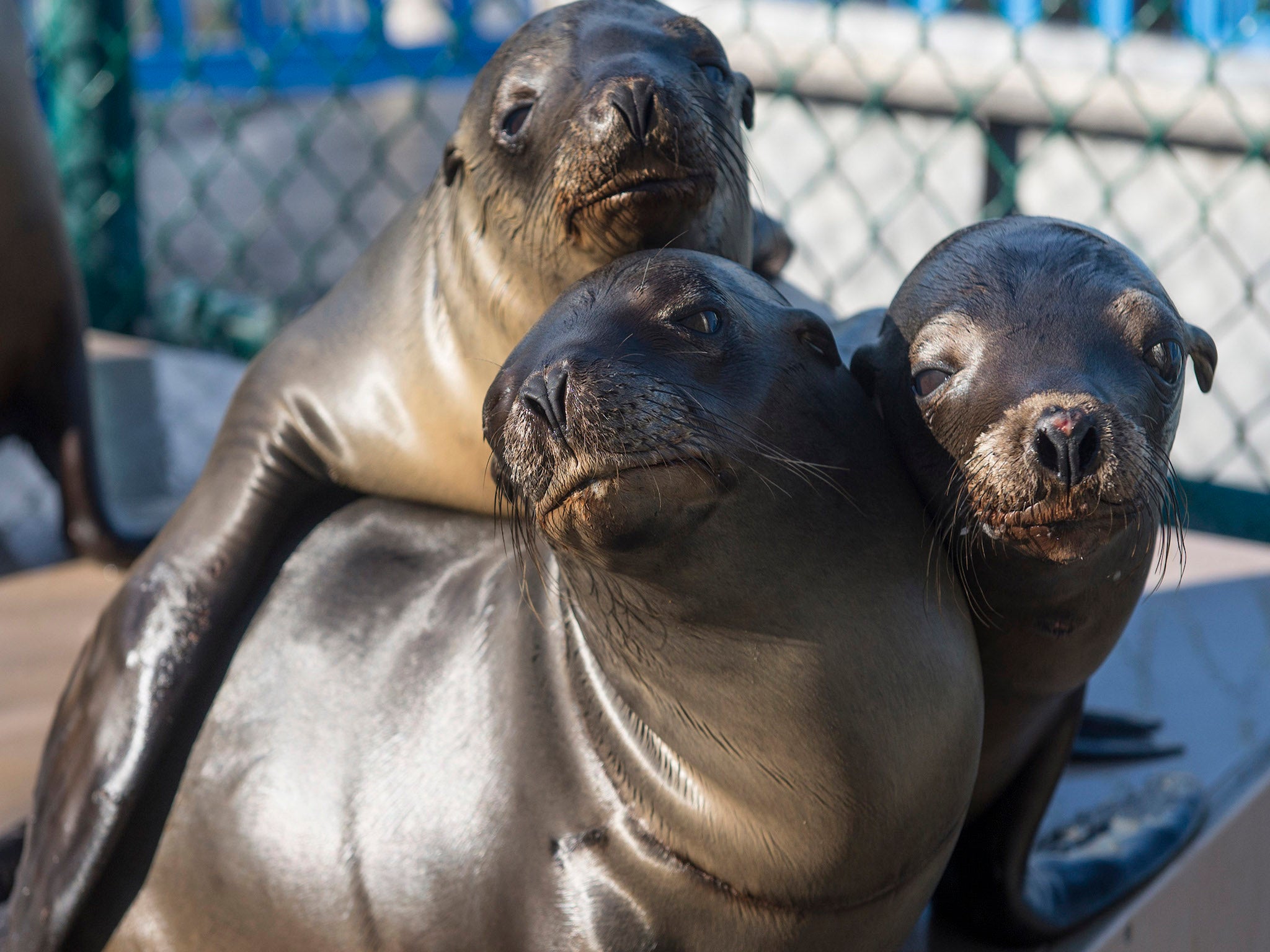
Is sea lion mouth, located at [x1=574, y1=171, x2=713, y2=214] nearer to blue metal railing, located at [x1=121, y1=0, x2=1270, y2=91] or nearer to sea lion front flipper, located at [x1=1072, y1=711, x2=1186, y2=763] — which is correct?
sea lion front flipper, located at [x1=1072, y1=711, x2=1186, y2=763]

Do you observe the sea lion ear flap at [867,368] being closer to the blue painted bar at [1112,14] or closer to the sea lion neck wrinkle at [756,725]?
the sea lion neck wrinkle at [756,725]

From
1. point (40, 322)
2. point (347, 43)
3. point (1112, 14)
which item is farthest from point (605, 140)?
point (347, 43)

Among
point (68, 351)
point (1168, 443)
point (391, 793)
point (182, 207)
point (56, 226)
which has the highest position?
point (1168, 443)

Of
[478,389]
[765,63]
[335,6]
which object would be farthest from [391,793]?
[335,6]

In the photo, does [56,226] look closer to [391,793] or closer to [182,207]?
[391,793]

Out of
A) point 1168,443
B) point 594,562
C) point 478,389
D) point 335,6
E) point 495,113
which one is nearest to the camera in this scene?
point 594,562

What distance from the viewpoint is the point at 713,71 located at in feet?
3.89

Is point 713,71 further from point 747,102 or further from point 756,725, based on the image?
point 756,725

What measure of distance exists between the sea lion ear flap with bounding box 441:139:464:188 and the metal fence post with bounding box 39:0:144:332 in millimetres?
3184

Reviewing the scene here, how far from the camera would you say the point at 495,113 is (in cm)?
120

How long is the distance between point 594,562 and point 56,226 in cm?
220

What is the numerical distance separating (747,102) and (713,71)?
111mm

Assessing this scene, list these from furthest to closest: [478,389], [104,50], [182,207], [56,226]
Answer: [182,207] < [104,50] < [56,226] < [478,389]

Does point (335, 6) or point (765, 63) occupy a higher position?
point (765, 63)
